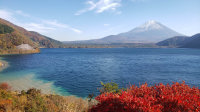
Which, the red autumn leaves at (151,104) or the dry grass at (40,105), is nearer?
the red autumn leaves at (151,104)

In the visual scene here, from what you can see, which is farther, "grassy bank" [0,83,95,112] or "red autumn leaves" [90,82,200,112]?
"grassy bank" [0,83,95,112]

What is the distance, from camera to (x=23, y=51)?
4481 inches

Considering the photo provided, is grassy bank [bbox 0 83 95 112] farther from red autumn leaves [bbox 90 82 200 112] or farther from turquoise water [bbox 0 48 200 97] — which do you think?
turquoise water [bbox 0 48 200 97]

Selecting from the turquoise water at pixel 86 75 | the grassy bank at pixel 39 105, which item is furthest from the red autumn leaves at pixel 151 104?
the turquoise water at pixel 86 75

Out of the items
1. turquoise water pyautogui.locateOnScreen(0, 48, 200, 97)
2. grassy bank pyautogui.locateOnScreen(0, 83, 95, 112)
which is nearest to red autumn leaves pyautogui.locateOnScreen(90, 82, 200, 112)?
grassy bank pyautogui.locateOnScreen(0, 83, 95, 112)

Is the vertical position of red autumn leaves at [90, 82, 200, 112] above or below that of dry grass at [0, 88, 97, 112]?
above

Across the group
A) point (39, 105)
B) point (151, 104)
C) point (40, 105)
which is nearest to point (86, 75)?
point (39, 105)

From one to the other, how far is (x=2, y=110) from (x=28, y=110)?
60.8 inches

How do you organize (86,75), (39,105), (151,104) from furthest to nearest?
1. (86,75)
2. (39,105)
3. (151,104)

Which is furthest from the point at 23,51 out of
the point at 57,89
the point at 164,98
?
the point at 164,98

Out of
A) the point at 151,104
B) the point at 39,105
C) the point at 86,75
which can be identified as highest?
the point at 151,104

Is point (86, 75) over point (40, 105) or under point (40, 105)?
under

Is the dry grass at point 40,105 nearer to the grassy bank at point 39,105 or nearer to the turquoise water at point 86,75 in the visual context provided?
the grassy bank at point 39,105

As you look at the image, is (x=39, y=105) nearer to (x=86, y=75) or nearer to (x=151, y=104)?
(x=151, y=104)
